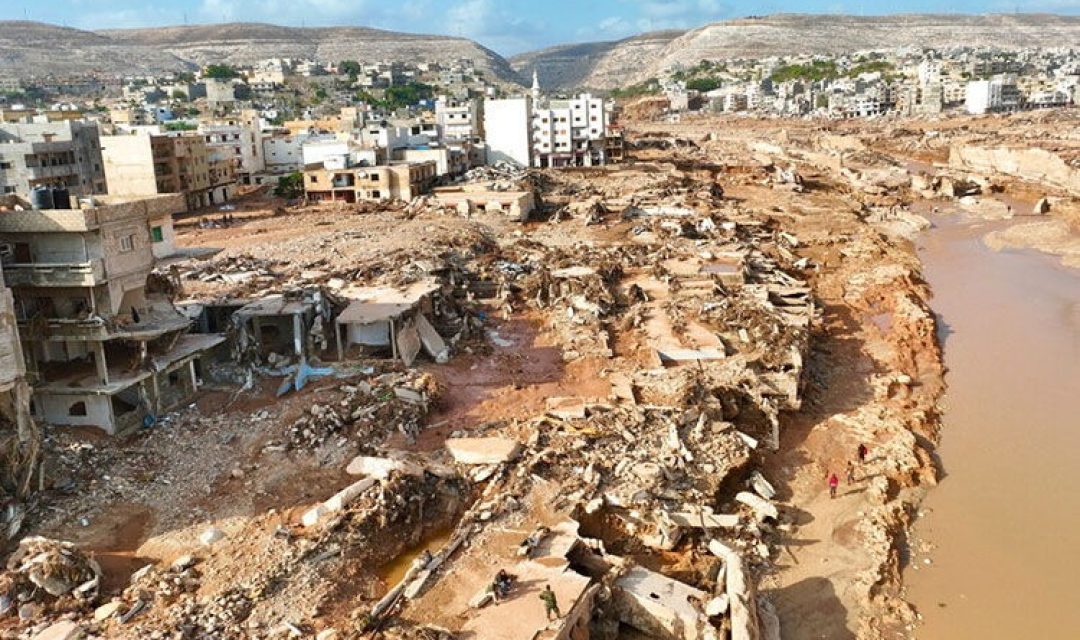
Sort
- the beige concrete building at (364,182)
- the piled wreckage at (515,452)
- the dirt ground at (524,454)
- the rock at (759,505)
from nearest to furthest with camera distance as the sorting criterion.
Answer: the piled wreckage at (515,452) → the dirt ground at (524,454) → the rock at (759,505) → the beige concrete building at (364,182)

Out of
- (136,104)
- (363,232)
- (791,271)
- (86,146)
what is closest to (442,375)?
(791,271)

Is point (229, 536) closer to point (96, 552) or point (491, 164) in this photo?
point (96, 552)

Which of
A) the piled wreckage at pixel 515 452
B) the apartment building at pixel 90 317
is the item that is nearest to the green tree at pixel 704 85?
the piled wreckage at pixel 515 452

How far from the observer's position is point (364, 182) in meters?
47.9

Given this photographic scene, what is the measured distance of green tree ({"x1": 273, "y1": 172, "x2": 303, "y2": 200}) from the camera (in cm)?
5091

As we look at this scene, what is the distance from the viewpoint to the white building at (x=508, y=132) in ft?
208

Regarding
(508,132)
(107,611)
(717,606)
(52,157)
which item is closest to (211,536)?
(107,611)

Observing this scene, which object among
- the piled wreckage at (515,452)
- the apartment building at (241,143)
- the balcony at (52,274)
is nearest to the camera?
the piled wreckage at (515,452)

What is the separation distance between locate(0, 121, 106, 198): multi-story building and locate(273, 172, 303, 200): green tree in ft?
33.9

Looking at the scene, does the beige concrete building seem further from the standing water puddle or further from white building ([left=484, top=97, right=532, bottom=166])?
the standing water puddle

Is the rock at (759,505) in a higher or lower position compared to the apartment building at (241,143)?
lower

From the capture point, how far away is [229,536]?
12227mm

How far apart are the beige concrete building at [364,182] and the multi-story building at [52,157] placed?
36.2 ft

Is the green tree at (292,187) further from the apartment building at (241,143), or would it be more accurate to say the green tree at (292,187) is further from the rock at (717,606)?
the rock at (717,606)
